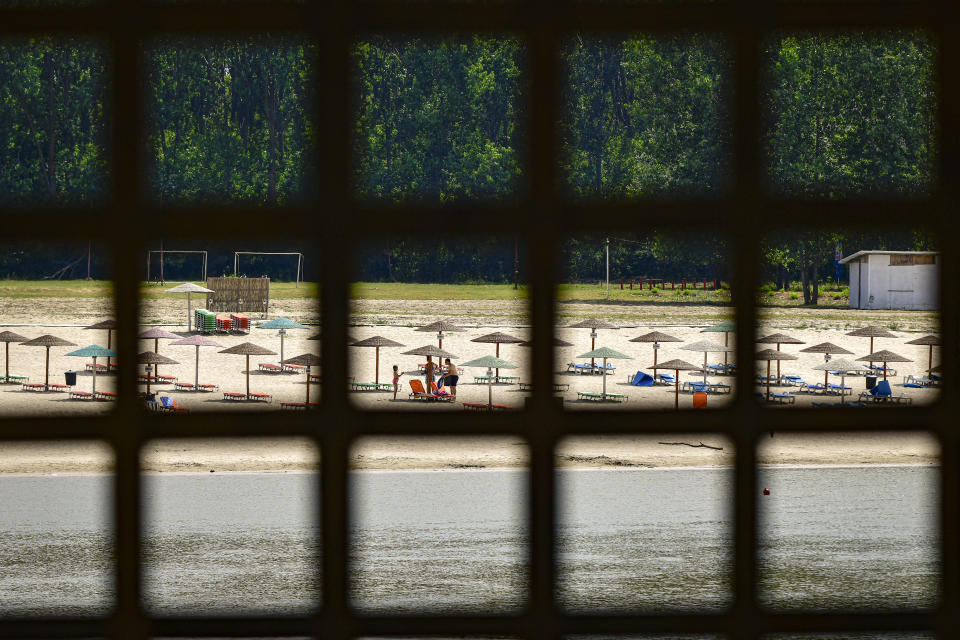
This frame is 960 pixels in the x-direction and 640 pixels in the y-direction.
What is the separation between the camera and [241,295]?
33.8 meters

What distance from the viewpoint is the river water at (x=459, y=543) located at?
19.7 meters

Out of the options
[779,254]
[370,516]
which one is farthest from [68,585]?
[779,254]

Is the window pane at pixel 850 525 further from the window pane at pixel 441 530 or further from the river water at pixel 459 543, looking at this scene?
the window pane at pixel 441 530

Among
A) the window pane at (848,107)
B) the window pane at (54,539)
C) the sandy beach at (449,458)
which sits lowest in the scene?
the window pane at (54,539)

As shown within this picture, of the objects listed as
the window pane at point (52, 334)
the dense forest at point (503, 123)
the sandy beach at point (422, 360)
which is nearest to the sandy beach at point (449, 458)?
the sandy beach at point (422, 360)

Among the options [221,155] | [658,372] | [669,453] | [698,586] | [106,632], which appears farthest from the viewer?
[221,155]

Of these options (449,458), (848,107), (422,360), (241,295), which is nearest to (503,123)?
(241,295)

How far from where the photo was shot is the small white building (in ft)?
101

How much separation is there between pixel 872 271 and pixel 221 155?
18.9m

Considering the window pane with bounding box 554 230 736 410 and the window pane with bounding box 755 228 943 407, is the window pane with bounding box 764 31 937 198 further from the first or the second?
the window pane with bounding box 554 230 736 410

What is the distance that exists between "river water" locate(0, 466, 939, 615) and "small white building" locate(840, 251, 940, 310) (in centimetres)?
487

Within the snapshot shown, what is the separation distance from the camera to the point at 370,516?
2347cm

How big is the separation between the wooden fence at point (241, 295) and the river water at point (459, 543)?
5.79m

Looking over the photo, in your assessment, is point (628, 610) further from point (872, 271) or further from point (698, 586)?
point (872, 271)
